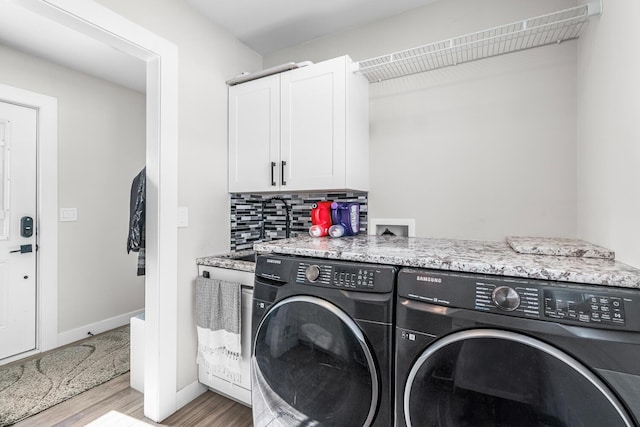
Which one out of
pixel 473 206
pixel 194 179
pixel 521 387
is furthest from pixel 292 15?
pixel 521 387

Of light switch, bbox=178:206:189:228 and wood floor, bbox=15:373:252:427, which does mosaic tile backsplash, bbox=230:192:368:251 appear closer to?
light switch, bbox=178:206:189:228

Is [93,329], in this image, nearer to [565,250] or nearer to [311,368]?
[311,368]

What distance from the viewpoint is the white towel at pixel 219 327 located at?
174 centimetres

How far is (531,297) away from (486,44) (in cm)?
142

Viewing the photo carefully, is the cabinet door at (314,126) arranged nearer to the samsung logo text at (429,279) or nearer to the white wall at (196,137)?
the white wall at (196,137)

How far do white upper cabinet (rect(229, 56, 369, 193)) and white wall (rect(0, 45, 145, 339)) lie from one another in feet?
5.50

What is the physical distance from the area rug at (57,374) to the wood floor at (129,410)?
0.30 ft

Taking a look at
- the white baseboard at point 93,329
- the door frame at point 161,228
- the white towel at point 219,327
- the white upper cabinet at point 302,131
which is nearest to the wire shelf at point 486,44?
the white upper cabinet at point 302,131

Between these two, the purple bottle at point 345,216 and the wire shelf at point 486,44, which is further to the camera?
the purple bottle at point 345,216

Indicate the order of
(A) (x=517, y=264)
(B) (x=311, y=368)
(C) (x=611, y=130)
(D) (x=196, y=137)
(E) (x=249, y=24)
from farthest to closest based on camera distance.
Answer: (E) (x=249, y=24) < (D) (x=196, y=137) < (B) (x=311, y=368) < (C) (x=611, y=130) < (A) (x=517, y=264)

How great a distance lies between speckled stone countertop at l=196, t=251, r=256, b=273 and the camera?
1.78m

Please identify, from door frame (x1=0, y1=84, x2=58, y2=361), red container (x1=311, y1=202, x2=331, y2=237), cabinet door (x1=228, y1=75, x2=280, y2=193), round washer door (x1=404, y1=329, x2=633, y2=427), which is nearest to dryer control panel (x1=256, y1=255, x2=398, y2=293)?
round washer door (x1=404, y1=329, x2=633, y2=427)

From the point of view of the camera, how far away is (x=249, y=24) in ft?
6.95

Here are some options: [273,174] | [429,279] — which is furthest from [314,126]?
[429,279]
